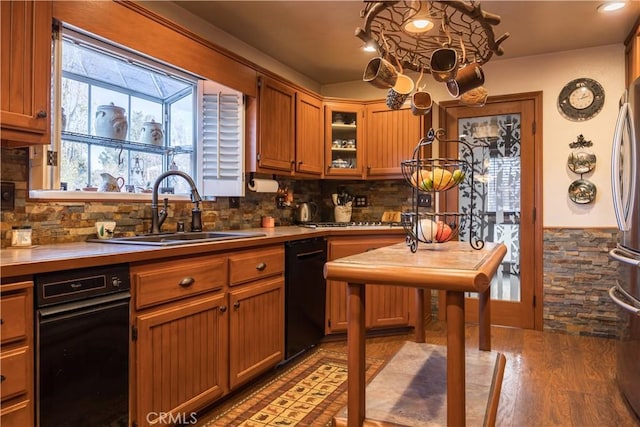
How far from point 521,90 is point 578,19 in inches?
31.9

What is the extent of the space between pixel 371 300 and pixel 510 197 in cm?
162

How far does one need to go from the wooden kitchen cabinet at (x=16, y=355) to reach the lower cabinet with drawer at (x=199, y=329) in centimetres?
39

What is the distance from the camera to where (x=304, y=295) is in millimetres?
2873

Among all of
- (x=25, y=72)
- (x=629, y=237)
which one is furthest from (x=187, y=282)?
(x=629, y=237)

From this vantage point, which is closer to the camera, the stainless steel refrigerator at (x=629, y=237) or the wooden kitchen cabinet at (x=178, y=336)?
the wooden kitchen cabinet at (x=178, y=336)

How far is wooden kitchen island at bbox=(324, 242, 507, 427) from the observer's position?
965 mm

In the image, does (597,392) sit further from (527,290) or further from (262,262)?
(262,262)

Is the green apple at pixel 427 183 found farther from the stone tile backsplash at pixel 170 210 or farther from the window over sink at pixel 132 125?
the stone tile backsplash at pixel 170 210

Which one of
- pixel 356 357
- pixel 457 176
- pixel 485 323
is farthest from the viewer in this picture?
pixel 485 323

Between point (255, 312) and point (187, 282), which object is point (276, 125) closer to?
point (255, 312)

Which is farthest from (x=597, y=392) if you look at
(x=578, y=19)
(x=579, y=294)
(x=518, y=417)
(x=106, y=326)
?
(x=106, y=326)

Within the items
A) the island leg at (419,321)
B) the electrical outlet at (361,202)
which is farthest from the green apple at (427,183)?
the electrical outlet at (361,202)

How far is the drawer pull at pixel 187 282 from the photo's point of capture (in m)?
1.91

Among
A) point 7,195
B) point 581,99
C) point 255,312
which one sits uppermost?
point 581,99
